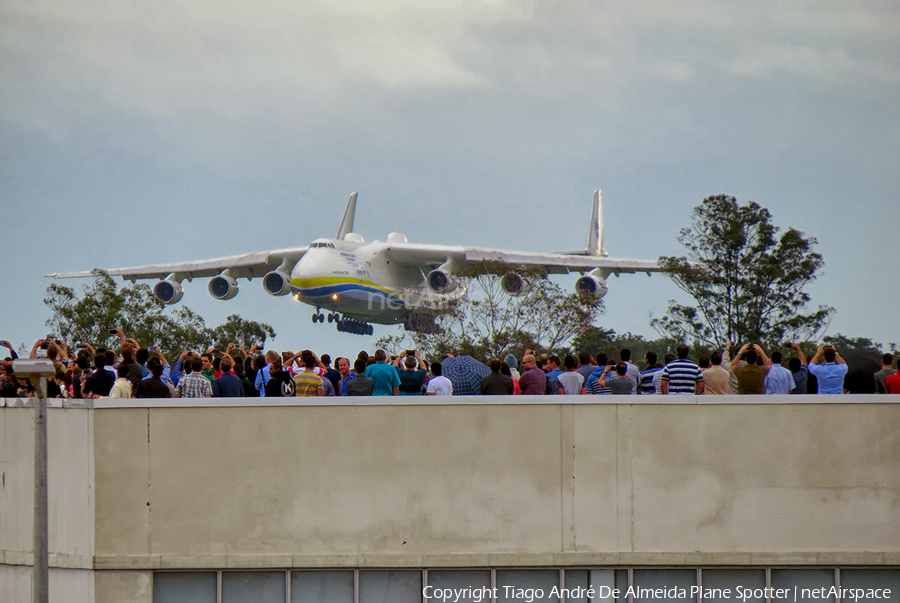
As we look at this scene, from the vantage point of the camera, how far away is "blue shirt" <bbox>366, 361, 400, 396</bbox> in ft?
39.4

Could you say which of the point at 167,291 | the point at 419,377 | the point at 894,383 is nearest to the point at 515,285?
the point at 167,291

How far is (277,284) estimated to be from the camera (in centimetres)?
3706

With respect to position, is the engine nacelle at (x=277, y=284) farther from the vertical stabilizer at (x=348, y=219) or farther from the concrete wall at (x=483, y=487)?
the concrete wall at (x=483, y=487)

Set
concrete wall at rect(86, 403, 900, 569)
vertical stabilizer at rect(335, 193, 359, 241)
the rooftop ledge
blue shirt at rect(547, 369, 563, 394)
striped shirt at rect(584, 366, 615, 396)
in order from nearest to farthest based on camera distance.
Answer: the rooftop ledge
concrete wall at rect(86, 403, 900, 569)
striped shirt at rect(584, 366, 615, 396)
blue shirt at rect(547, 369, 563, 394)
vertical stabilizer at rect(335, 193, 359, 241)

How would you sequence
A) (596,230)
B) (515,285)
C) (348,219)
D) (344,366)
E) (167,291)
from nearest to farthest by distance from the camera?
(344,366), (515,285), (167,291), (348,219), (596,230)

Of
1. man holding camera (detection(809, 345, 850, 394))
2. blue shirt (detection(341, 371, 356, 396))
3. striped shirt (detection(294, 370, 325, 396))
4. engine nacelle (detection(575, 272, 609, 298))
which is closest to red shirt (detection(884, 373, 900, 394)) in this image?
man holding camera (detection(809, 345, 850, 394))

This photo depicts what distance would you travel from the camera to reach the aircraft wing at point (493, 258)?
3953 centimetres

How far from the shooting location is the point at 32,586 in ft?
39.3

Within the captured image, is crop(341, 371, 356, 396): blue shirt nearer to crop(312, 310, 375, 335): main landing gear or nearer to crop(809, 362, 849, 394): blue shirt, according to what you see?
crop(809, 362, 849, 394): blue shirt

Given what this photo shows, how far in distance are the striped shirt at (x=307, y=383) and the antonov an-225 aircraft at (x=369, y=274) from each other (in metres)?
23.0

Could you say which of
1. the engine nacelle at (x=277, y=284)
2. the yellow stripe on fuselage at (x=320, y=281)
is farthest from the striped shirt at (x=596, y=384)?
the engine nacelle at (x=277, y=284)

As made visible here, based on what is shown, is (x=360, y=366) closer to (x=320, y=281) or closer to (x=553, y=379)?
(x=553, y=379)

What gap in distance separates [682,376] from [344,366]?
14.1ft

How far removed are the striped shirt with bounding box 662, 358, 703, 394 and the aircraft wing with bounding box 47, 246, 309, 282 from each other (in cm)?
3056
